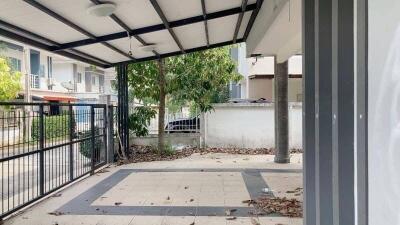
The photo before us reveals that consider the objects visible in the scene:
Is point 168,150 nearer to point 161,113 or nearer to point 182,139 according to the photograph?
point 161,113

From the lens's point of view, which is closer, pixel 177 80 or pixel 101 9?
pixel 101 9

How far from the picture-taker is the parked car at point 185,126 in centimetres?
1226

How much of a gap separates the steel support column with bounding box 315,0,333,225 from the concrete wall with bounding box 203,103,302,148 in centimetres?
916

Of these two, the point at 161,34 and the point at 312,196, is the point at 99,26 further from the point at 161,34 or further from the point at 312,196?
the point at 312,196

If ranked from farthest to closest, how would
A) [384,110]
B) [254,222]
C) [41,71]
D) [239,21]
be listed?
1. [41,71]
2. [239,21]
3. [254,222]
4. [384,110]

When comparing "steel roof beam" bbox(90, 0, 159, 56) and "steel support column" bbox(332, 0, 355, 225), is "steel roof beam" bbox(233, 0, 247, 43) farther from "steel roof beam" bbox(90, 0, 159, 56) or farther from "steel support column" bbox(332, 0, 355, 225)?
"steel support column" bbox(332, 0, 355, 225)

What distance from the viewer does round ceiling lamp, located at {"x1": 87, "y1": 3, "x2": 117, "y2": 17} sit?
16.3 ft

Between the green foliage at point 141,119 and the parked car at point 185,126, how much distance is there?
108 cm

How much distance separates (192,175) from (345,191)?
18.7ft

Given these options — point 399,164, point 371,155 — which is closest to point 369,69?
point 371,155

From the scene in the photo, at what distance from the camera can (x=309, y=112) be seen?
2.99 meters

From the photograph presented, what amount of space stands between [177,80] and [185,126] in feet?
6.48

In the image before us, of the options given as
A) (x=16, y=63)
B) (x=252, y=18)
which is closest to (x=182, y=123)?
(x=252, y=18)

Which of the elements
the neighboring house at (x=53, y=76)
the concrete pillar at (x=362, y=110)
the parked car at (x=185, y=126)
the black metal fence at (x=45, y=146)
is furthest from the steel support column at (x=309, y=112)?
the neighboring house at (x=53, y=76)
